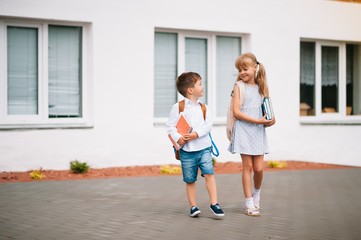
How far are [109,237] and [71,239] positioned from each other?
1.15 feet

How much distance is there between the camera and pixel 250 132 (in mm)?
7910

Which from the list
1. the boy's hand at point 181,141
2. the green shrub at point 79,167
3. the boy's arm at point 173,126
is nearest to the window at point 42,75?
the green shrub at point 79,167

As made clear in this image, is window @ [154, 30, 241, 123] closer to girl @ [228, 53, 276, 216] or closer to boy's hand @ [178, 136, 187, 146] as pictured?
girl @ [228, 53, 276, 216]

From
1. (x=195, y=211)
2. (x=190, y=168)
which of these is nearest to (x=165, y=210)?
(x=195, y=211)

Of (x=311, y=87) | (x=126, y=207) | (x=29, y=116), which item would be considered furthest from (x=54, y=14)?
(x=311, y=87)

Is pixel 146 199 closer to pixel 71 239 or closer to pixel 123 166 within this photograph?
pixel 71 239

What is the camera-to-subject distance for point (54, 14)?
1220 cm

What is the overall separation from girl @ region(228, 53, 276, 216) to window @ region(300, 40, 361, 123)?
8.08 metres

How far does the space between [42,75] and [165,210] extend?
16.7ft

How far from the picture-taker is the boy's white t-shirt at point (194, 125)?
299 inches

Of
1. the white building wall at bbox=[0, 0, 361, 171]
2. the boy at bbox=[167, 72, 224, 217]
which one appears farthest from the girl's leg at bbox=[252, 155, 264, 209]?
the white building wall at bbox=[0, 0, 361, 171]

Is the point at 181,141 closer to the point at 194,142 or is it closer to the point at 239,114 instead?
the point at 194,142

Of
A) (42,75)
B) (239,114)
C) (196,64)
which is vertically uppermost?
(196,64)

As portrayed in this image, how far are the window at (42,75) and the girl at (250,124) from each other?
5221 millimetres
